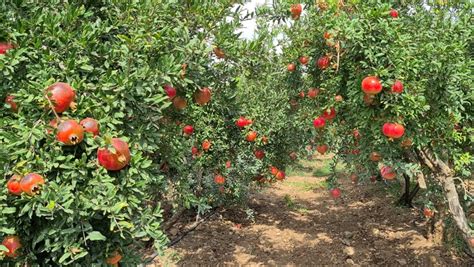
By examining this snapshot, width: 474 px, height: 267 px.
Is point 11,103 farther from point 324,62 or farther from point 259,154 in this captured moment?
point 259,154

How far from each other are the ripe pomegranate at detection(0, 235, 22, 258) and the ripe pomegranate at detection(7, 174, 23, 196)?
0.96ft

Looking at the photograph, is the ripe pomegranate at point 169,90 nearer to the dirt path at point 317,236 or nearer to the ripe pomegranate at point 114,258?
the ripe pomegranate at point 114,258

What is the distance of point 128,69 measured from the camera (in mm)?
2139

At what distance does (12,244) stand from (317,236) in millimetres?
7065

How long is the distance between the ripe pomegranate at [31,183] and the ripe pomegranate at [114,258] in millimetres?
548

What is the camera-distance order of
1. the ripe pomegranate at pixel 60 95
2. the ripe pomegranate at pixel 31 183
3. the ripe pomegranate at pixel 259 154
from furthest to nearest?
the ripe pomegranate at pixel 259 154
the ripe pomegranate at pixel 60 95
the ripe pomegranate at pixel 31 183

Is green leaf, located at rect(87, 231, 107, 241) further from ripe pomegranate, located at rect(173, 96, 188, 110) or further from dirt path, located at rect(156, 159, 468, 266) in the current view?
dirt path, located at rect(156, 159, 468, 266)

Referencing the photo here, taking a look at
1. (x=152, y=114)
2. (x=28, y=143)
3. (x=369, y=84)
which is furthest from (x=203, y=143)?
(x=28, y=143)

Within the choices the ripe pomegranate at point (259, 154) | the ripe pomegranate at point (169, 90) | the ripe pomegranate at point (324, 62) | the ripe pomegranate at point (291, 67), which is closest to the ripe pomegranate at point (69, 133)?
the ripe pomegranate at point (169, 90)

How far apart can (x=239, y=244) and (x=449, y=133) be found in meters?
5.29

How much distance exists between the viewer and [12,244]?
1.98 meters

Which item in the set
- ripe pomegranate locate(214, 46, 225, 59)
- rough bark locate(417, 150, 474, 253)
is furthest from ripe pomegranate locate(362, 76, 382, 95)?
rough bark locate(417, 150, 474, 253)

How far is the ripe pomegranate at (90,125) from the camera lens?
1.94 metres

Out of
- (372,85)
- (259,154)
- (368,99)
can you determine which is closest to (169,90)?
(372,85)
